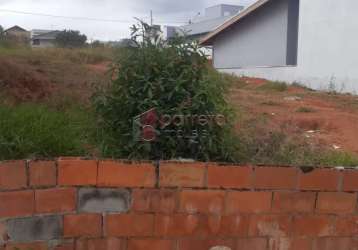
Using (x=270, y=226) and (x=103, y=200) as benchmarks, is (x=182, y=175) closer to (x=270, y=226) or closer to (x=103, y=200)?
(x=103, y=200)

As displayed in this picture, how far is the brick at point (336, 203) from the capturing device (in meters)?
2.92

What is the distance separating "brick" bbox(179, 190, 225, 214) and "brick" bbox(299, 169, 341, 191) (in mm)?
485

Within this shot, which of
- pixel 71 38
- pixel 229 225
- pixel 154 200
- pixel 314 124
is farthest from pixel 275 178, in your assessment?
pixel 71 38

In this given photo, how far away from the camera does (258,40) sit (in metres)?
23.1

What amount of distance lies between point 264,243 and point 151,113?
97 centimetres

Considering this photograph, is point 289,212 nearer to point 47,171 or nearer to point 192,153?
point 192,153

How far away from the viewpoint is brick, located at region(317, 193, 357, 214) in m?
2.92

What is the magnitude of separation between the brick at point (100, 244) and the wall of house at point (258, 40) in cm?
1942

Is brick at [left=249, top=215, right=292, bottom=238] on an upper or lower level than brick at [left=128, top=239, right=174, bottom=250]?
upper

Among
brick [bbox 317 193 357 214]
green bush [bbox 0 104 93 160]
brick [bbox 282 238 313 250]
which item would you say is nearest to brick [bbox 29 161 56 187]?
green bush [bbox 0 104 93 160]

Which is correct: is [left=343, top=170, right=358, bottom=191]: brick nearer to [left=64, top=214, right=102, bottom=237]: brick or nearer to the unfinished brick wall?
the unfinished brick wall

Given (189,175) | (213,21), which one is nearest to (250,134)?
(189,175)

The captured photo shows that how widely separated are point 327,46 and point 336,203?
49.5ft

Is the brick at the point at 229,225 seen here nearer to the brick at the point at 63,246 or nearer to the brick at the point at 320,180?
the brick at the point at 320,180
